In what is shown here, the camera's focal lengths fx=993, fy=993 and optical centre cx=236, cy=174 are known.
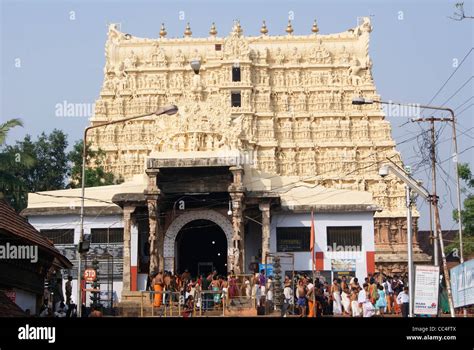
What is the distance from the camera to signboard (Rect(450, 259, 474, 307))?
1011 inches

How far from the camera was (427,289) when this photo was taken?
79.5ft

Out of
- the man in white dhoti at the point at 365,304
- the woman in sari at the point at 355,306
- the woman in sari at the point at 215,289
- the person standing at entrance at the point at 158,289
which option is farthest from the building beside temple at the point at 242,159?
the man in white dhoti at the point at 365,304

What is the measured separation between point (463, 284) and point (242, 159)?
15.9 metres

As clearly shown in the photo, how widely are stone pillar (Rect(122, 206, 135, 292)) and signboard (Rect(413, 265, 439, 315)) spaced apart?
19.4m

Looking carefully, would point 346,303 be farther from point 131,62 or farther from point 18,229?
point 131,62

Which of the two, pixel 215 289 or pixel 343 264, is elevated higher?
pixel 343 264

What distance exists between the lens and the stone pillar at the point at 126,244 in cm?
4162

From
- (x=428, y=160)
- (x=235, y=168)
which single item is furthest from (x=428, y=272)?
(x=235, y=168)

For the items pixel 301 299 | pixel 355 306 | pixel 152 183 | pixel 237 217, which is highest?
pixel 152 183

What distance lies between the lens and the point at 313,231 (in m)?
41.7

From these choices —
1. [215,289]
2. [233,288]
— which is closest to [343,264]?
[233,288]
